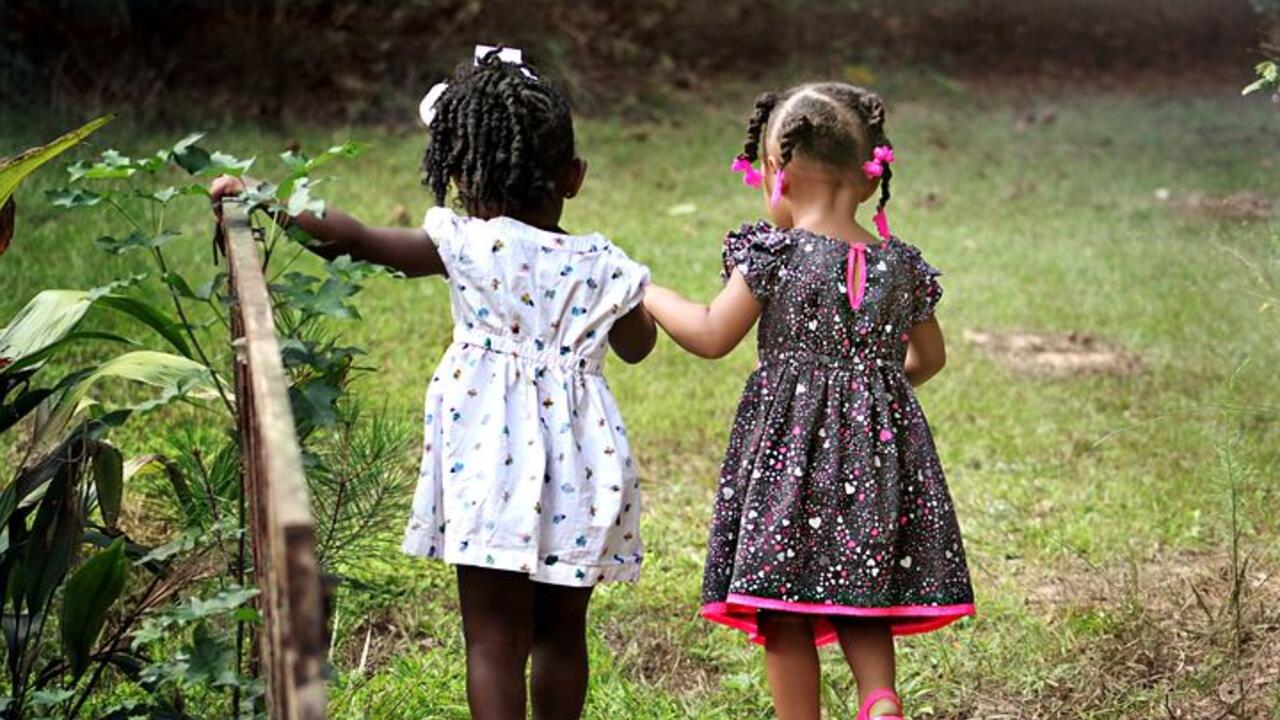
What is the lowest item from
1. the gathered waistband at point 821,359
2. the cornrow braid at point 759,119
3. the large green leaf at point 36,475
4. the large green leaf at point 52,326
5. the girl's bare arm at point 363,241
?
the large green leaf at point 36,475

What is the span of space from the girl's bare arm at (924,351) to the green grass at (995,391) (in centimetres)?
67

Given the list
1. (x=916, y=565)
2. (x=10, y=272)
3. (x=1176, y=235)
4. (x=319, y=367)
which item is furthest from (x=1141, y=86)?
(x=319, y=367)

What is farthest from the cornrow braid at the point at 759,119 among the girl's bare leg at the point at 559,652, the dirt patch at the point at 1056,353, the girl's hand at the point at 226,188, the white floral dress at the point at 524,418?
the dirt patch at the point at 1056,353

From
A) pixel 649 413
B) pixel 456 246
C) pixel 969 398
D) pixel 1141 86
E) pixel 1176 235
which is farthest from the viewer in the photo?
pixel 1141 86

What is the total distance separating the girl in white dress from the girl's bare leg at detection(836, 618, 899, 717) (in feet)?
1.41

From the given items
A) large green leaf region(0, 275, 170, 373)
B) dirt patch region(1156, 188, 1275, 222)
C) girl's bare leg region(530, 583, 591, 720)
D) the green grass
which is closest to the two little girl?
girl's bare leg region(530, 583, 591, 720)

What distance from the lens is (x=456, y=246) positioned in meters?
2.96

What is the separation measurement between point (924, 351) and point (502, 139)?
88 centimetres

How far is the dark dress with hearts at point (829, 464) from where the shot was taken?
3.13 m

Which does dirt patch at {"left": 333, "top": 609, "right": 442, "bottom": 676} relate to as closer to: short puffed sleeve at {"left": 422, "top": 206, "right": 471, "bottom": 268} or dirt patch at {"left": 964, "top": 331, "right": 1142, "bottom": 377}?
short puffed sleeve at {"left": 422, "top": 206, "right": 471, "bottom": 268}

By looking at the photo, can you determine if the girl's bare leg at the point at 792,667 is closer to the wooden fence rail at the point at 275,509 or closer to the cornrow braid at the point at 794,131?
the cornrow braid at the point at 794,131

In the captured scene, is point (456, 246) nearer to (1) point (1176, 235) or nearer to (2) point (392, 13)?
(1) point (1176, 235)

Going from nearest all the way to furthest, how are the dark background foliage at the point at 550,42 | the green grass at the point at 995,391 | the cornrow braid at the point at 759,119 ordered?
1. the cornrow braid at the point at 759,119
2. the green grass at the point at 995,391
3. the dark background foliage at the point at 550,42

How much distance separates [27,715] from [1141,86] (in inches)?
417
